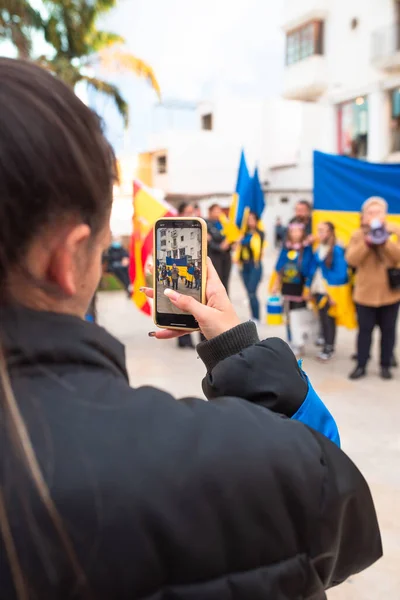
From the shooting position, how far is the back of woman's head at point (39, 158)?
0.63 m

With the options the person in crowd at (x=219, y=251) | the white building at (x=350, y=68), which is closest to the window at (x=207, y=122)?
the white building at (x=350, y=68)

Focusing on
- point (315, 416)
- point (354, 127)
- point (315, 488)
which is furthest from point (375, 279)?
point (354, 127)

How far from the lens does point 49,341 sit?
671 millimetres

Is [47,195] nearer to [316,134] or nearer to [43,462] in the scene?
[43,462]

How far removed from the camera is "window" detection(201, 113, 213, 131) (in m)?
32.9

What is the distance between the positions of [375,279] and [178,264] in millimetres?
4297

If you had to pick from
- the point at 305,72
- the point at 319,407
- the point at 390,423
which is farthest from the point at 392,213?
the point at 305,72

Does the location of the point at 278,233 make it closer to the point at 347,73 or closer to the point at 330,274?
the point at 347,73

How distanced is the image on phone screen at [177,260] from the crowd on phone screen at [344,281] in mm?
3988

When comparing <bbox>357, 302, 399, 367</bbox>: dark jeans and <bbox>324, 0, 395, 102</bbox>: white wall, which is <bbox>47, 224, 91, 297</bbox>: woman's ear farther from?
<bbox>324, 0, 395, 102</bbox>: white wall

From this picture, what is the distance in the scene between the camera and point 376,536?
0.84 meters

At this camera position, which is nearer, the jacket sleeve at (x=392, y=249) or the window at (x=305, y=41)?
the jacket sleeve at (x=392, y=249)

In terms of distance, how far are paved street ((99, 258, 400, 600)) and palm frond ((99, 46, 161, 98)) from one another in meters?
6.90

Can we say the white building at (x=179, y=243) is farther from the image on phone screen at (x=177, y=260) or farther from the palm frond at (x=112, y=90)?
the palm frond at (x=112, y=90)
